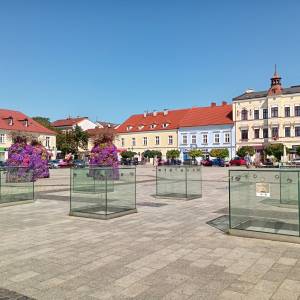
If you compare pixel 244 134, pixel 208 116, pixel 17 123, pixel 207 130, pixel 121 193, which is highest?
pixel 208 116

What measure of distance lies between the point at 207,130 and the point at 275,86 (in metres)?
13.8

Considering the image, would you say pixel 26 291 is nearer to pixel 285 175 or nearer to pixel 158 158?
pixel 285 175

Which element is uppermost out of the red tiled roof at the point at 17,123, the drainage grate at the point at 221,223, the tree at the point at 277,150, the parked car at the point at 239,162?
the red tiled roof at the point at 17,123

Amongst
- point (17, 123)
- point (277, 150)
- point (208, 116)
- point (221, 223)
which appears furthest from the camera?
point (208, 116)

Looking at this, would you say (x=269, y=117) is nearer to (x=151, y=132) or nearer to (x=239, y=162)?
(x=239, y=162)

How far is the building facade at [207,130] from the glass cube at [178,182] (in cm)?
5206

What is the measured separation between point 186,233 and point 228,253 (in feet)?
5.95

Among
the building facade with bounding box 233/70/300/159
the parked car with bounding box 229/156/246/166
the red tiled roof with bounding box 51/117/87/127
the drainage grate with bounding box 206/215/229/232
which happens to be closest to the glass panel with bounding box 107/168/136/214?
the drainage grate with bounding box 206/215/229/232

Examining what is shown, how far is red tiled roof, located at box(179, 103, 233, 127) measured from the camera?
68.5 m

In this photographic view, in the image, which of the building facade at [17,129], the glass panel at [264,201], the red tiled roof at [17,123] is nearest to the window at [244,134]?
the building facade at [17,129]

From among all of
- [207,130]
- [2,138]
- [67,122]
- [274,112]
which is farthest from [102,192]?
[67,122]

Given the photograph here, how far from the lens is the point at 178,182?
1538cm

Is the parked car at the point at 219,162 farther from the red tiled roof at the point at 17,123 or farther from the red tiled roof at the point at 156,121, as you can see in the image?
the red tiled roof at the point at 17,123

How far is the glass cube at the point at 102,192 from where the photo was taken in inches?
431
